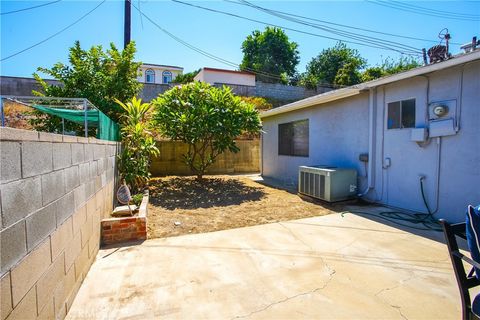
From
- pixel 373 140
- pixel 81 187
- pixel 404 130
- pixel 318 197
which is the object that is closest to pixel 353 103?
pixel 373 140

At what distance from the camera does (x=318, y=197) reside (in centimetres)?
575

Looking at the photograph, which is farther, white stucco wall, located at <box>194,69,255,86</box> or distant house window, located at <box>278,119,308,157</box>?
white stucco wall, located at <box>194,69,255,86</box>

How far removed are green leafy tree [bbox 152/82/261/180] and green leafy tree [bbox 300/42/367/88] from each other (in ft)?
60.3

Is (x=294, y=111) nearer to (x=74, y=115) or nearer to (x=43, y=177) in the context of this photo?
(x=74, y=115)

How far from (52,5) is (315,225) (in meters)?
9.69

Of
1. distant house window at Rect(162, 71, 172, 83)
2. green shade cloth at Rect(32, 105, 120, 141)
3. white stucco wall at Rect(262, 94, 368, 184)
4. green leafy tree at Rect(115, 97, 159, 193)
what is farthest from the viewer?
distant house window at Rect(162, 71, 172, 83)

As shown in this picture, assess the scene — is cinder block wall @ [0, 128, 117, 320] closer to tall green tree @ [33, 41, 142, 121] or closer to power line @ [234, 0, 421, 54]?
tall green tree @ [33, 41, 142, 121]

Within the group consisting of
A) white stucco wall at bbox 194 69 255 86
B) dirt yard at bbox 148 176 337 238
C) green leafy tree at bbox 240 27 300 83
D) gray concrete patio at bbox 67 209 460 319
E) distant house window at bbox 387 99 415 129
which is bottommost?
gray concrete patio at bbox 67 209 460 319

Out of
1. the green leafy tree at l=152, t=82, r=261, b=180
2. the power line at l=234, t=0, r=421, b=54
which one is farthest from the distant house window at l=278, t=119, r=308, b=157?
the power line at l=234, t=0, r=421, b=54

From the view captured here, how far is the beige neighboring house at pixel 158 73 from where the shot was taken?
26292mm

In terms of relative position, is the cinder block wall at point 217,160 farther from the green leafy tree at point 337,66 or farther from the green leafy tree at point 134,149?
the green leafy tree at point 337,66

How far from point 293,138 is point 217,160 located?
11.8 ft

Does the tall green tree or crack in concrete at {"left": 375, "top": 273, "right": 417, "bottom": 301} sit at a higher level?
the tall green tree

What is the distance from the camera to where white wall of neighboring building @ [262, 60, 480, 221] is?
13.0 feet
